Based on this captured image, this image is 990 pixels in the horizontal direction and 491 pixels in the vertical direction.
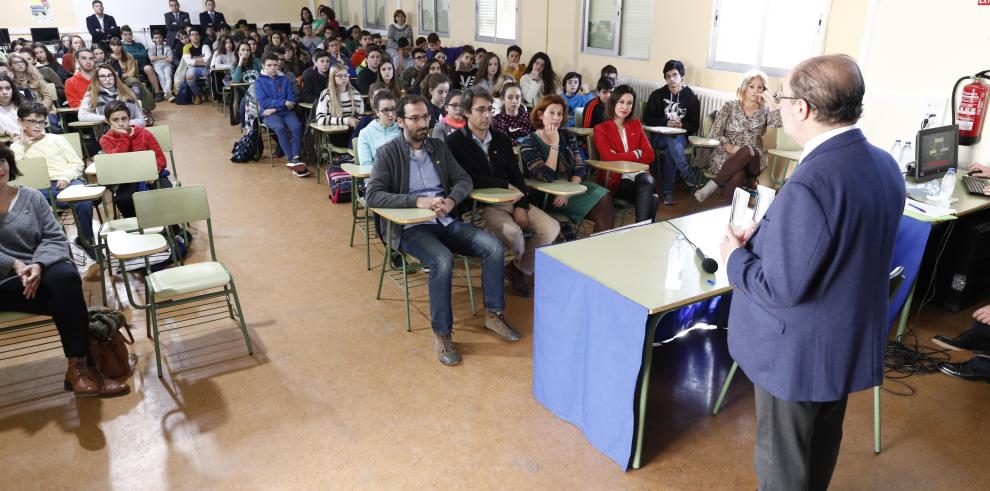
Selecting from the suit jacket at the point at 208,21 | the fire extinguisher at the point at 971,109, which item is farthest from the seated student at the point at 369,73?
the suit jacket at the point at 208,21

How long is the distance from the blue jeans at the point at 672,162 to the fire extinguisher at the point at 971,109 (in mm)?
2151

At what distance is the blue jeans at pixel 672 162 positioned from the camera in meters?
5.99

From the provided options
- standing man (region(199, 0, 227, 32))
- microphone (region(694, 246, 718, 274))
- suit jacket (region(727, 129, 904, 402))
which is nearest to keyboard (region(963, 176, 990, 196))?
microphone (region(694, 246, 718, 274))

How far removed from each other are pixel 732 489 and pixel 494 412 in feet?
3.31

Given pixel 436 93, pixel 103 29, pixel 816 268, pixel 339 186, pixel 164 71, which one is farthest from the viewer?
pixel 103 29

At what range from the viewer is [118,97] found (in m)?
6.21

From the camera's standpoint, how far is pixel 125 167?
13.9 ft

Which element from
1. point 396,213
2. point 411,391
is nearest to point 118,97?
point 396,213

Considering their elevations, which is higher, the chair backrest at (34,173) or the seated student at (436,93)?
the seated student at (436,93)

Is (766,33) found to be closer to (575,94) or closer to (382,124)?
(575,94)

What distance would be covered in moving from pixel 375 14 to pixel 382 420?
1209 cm

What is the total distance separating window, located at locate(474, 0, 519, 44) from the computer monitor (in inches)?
233

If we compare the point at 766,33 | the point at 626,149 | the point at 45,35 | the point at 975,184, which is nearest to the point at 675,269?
the point at 626,149

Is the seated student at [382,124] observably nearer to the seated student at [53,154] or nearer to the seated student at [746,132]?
the seated student at [53,154]
